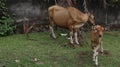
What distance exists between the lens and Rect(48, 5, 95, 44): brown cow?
328 inches

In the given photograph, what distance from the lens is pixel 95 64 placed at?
7.66 meters

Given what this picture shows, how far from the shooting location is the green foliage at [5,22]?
9.41 m

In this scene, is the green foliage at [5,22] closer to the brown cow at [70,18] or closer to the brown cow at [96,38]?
the brown cow at [70,18]

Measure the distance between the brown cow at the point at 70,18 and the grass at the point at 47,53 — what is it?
1.53 ft

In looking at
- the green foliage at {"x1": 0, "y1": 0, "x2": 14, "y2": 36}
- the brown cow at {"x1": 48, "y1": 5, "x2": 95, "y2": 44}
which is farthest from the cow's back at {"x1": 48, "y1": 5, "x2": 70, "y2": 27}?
the green foliage at {"x1": 0, "y1": 0, "x2": 14, "y2": 36}

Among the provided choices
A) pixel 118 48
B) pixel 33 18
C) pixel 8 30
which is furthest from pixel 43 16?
pixel 118 48

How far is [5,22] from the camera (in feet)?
31.2

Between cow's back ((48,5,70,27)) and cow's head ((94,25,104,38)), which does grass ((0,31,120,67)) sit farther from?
cow's head ((94,25,104,38))

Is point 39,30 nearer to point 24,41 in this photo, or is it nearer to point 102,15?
point 24,41

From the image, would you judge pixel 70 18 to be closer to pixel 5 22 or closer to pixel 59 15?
pixel 59 15

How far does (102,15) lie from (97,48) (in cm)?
318

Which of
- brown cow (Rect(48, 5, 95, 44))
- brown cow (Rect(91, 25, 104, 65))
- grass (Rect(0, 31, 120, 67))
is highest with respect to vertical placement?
brown cow (Rect(48, 5, 95, 44))

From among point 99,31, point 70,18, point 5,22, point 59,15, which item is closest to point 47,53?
point 70,18

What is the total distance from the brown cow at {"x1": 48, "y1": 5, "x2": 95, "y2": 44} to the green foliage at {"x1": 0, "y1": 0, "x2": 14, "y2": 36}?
4.32ft
